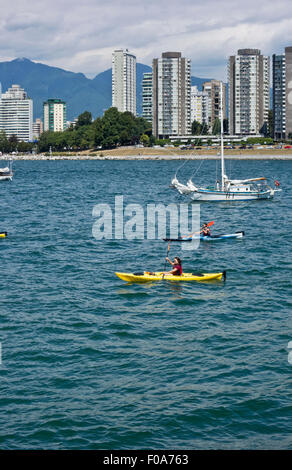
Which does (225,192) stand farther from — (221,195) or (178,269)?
(178,269)

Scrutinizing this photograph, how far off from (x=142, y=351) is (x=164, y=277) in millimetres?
10651

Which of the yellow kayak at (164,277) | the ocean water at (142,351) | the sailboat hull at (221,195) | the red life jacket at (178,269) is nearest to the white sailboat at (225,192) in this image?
the sailboat hull at (221,195)

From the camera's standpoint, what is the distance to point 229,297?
3278cm

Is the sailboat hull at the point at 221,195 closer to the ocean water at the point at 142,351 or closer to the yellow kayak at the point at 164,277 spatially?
the ocean water at the point at 142,351

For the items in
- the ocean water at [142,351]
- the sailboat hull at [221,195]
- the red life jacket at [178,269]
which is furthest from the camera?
the sailboat hull at [221,195]

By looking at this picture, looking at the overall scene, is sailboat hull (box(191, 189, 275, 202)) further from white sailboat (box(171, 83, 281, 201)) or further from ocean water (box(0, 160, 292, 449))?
ocean water (box(0, 160, 292, 449))

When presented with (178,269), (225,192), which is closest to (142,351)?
(178,269)

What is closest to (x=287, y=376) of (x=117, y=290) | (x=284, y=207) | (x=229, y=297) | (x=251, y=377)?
(x=251, y=377)

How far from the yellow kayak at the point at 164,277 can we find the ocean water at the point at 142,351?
20.4 inches

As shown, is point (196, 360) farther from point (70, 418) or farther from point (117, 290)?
point (117, 290)

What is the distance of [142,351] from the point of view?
25125 millimetres

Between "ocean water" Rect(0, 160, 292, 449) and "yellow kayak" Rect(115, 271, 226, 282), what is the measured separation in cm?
52

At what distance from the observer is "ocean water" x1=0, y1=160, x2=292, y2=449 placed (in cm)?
1914

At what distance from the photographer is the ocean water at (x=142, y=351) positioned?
754 inches
